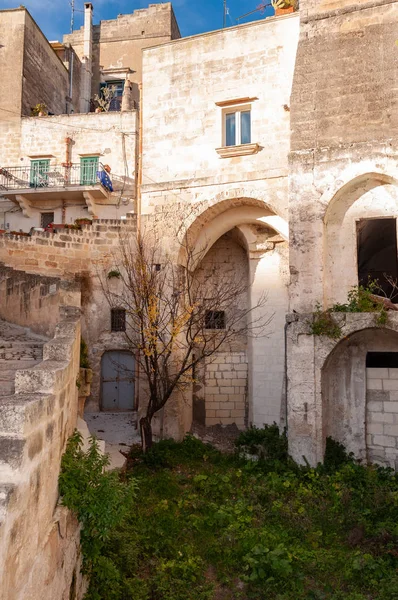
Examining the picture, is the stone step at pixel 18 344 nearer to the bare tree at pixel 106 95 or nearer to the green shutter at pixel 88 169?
the green shutter at pixel 88 169

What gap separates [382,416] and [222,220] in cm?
640

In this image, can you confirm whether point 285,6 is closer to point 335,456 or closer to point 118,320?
point 118,320

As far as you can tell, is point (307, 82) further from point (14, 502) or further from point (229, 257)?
point (14, 502)

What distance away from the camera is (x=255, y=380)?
532 inches

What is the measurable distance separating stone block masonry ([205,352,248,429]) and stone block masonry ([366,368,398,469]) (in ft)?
14.2

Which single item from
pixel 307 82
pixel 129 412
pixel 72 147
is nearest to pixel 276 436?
pixel 129 412

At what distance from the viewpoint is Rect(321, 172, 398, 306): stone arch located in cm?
1084

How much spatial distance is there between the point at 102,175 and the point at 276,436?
12045mm

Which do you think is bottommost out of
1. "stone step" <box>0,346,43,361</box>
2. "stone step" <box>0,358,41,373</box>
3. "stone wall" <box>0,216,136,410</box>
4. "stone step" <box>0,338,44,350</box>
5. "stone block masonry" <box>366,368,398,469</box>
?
"stone block masonry" <box>366,368,398,469</box>

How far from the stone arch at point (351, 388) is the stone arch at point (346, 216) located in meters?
1.10

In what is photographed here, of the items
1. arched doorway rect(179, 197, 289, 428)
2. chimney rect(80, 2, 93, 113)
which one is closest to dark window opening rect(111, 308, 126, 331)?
arched doorway rect(179, 197, 289, 428)

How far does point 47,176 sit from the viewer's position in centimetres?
2016

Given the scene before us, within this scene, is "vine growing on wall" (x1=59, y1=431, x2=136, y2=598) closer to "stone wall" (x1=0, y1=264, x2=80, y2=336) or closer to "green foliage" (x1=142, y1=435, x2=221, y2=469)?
"stone wall" (x1=0, y1=264, x2=80, y2=336)

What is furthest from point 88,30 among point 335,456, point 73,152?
point 335,456
